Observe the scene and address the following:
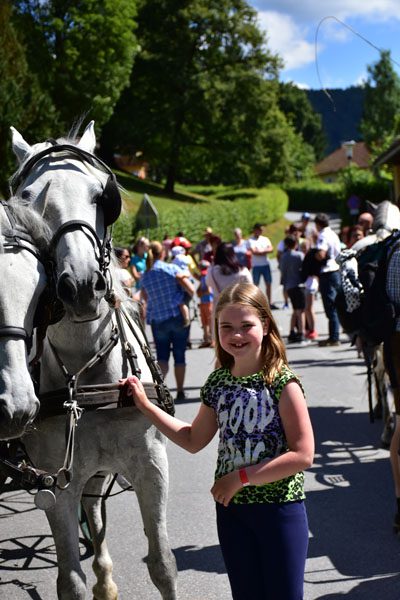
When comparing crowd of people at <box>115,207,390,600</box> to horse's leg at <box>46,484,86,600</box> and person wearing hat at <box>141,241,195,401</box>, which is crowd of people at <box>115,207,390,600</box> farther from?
person wearing hat at <box>141,241,195,401</box>

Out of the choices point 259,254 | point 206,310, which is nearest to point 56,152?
point 206,310

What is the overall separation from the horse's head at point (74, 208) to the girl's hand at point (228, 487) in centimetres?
87

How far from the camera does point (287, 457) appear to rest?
3.17m

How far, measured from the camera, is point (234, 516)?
130 inches

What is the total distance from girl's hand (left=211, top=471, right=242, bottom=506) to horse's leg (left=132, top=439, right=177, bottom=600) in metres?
0.83

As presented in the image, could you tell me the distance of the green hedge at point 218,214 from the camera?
3894 cm

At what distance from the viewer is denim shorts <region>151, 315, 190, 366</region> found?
11328 mm

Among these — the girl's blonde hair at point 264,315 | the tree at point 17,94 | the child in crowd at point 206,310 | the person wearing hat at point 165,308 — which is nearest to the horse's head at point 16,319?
the girl's blonde hair at point 264,315

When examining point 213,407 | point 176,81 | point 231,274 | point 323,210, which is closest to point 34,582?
point 213,407

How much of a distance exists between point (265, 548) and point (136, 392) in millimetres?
884

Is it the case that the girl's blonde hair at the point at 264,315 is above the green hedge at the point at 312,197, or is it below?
below

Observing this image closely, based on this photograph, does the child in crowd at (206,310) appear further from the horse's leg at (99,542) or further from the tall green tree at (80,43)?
the tall green tree at (80,43)

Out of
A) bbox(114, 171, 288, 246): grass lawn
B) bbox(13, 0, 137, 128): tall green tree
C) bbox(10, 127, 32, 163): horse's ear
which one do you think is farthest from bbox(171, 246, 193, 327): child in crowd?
bbox(13, 0, 137, 128): tall green tree

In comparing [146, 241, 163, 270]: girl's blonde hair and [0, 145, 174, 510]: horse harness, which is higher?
[146, 241, 163, 270]: girl's blonde hair
